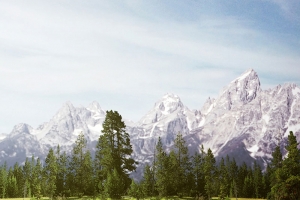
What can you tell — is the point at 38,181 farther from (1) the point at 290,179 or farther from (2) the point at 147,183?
(1) the point at 290,179

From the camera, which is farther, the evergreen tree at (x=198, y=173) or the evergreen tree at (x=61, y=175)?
the evergreen tree at (x=198, y=173)

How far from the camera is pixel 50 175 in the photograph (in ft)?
308

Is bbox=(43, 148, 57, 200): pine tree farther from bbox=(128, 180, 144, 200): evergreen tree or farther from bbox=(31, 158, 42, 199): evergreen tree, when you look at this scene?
bbox=(128, 180, 144, 200): evergreen tree

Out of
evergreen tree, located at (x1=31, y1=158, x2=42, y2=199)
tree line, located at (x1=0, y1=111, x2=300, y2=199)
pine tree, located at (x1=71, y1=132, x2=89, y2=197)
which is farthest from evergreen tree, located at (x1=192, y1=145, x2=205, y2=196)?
evergreen tree, located at (x1=31, y1=158, x2=42, y2=199)

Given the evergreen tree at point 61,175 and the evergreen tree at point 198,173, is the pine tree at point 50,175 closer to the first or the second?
the evergreen tree at point 61,175

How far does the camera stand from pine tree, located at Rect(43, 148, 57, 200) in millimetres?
92219

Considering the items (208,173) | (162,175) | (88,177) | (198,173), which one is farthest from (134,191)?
(198,173)

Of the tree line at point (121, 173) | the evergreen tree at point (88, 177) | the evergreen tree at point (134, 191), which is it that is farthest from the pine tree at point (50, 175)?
the evergreen tree at point (134, 191)

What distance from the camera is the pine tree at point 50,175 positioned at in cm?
9222

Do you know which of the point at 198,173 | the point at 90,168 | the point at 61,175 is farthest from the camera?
the point at 198,173

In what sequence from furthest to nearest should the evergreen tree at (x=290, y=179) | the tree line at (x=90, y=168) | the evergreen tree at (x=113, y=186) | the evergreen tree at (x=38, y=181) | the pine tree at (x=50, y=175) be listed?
the tree line at (x=90, y=168) → the evergreen tree at (x=38, y=181) → the pine tree at (x=50, y=175) → the evergreen tree at (x=113, y=186) → the evergreen tree at (x=290, y=179)

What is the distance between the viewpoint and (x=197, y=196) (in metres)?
108

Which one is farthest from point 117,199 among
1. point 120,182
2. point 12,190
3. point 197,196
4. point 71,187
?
point 12,190

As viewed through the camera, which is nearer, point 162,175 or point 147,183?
point 162,175
